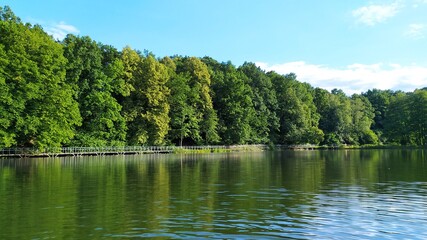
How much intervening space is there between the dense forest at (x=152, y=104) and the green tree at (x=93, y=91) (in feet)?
0.54

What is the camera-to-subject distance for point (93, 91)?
65.4m

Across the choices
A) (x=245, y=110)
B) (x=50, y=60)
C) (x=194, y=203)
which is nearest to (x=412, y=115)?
(x=245, y=110)

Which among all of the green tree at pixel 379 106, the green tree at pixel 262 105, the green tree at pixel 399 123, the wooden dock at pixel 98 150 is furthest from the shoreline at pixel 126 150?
the green tree at pixel 379 106

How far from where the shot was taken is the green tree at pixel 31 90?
49875mm

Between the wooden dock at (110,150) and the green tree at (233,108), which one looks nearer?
the wooden dock at (110,150)

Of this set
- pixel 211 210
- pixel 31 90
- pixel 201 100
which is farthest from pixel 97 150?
pixel 211 210

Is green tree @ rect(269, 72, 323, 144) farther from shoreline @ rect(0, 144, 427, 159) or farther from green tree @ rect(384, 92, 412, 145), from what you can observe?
green tree @ rect(384, 92, 412, 145)

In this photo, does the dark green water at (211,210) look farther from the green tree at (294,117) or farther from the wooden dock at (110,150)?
the green tree at (294,117)

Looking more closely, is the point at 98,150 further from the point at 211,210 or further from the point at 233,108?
the point at 211,210

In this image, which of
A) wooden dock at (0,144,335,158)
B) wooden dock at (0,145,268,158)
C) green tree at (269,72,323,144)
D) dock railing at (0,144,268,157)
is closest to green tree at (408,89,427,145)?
green tree at (269,72,323,144)

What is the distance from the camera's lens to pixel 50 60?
182 feet

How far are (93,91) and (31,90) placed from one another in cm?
1402

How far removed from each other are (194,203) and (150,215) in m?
2.97

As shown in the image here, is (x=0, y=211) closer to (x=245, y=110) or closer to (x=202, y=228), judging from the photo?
(x=202, y=228)
